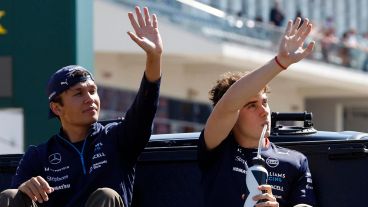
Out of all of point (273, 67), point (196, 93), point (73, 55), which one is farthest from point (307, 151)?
point (196, 93)

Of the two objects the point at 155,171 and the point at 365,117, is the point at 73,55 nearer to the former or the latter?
the point at 155,171

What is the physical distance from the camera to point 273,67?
491 centimetres

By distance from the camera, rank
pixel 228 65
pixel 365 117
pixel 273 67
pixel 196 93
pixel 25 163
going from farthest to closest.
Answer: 1. pixel 365 117
2. pixel 196 93
3. pixel 228 65
4. pixel 25 163
5. pixel 273 67

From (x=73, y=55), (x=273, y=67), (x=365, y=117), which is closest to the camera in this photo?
(x=273, y=67)

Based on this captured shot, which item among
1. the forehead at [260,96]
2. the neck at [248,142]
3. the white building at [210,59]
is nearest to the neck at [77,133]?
the neck at [248,142]

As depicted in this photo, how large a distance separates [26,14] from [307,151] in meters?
3.87

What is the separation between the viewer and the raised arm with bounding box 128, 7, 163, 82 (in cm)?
554

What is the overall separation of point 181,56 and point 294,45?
1845 centimetres

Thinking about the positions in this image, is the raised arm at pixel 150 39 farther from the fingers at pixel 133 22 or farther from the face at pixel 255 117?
the face at pixel 255 117

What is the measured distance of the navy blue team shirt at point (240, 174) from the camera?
206 inches

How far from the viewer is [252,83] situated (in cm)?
502

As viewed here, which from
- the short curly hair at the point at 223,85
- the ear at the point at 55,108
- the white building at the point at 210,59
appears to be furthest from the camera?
the white building at the point at 210,59

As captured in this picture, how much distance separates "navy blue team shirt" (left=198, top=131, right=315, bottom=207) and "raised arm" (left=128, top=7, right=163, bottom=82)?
480 mm

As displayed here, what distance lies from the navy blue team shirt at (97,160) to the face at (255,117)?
1.83 ft
